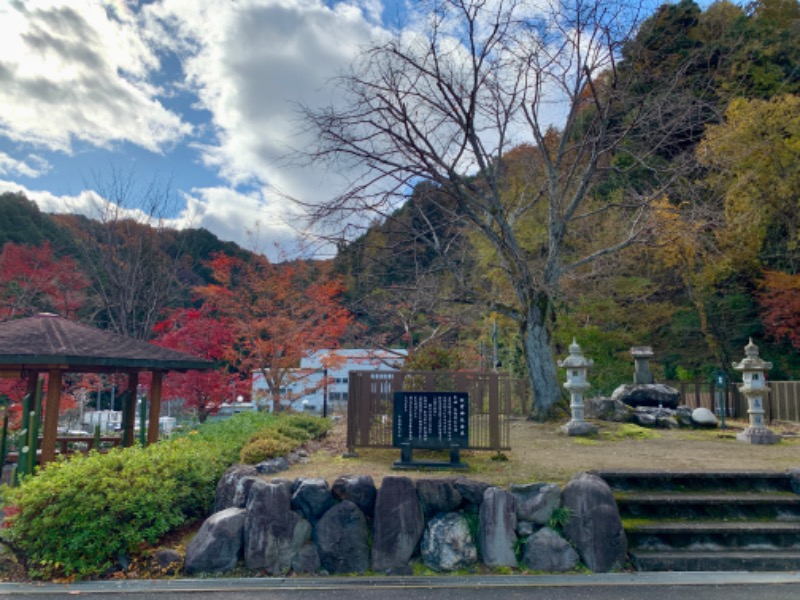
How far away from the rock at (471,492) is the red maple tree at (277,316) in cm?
974

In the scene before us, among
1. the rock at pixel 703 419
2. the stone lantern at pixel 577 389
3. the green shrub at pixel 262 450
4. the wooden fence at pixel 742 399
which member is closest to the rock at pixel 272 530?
the green shrub at pixel 262 450

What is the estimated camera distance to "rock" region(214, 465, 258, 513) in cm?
583

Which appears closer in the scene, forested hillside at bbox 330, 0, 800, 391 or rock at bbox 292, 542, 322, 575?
rock at bbox 292, 542, 322, 575

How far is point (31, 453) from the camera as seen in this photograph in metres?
6.96

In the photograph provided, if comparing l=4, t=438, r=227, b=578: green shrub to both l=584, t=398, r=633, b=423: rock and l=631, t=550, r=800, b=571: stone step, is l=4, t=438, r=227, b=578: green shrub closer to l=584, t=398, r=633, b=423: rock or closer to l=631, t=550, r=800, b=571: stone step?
l=631, t=550, r=800, b=571: stone step

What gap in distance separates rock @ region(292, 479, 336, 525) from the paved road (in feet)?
2.23

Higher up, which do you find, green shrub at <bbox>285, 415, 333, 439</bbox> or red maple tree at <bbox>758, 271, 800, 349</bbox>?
red maple tree at <bbox>758, 271, 800, 349</bbox>

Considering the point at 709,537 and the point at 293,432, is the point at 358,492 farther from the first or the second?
the point at 709,537

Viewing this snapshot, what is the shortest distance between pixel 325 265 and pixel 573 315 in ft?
29.1

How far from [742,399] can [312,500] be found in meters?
14.2

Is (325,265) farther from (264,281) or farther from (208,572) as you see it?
(208,572)

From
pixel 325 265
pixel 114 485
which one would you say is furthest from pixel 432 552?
pixel 325 265

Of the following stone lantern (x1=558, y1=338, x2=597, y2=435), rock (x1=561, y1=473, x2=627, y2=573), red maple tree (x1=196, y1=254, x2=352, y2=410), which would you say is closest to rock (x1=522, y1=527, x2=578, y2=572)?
rock (x1=561, y1=473, x2=627, y2=573)

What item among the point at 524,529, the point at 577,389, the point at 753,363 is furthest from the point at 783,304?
the point at 524,529
